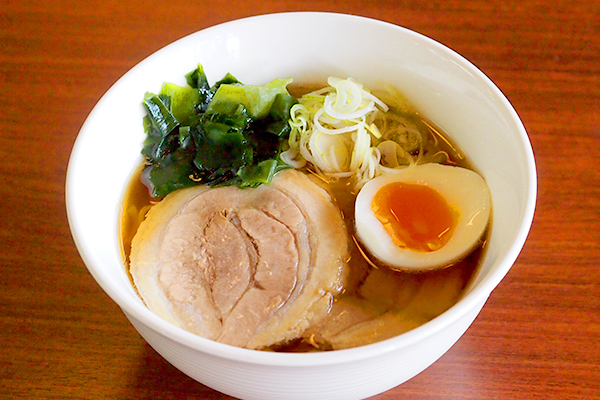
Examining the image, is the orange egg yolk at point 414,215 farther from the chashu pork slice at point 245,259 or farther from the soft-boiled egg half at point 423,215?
the chashu pork slice at point 245,259

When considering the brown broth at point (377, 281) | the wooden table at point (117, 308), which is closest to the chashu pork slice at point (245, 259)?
the brown broth at point (377, 281)

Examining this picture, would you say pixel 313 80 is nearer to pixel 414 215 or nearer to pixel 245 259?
pixel 414 215

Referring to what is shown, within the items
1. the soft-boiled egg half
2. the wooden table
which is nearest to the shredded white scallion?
the soft-boiled egg half

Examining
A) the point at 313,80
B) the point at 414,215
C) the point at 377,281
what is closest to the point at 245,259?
the point at 377,281

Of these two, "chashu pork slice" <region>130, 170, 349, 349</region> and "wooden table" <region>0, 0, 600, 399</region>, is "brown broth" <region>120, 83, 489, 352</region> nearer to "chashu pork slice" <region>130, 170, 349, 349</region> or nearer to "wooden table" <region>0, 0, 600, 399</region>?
"chashu pork slice" <region>130, 170, 349, 349</region>

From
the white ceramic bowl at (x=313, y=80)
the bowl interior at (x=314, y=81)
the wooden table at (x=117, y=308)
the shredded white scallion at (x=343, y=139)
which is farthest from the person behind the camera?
the shredded white scallion at (x=343, y=139)

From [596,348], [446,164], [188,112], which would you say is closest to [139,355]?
[188,112]
